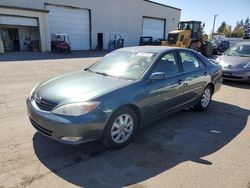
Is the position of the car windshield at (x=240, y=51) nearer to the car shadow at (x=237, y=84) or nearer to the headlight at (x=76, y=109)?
the car shadow at (x=237, y=84)

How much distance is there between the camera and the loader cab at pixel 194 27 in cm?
1953

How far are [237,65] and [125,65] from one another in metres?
5.99

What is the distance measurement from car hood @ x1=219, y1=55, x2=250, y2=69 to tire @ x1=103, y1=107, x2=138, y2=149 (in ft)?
20.7

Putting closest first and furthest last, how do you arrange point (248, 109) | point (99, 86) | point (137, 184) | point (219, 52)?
point (137, 184), point (99, 86), point (248, 109), point (219, 52)

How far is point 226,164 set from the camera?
3.35 meters

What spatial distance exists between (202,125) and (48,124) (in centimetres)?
304

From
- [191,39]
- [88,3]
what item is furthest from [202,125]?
[88,3]

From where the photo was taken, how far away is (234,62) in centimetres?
883

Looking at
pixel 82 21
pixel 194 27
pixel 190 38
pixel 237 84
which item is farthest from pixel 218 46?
pixel 237 84

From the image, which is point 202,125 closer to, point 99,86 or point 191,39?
point 99,86

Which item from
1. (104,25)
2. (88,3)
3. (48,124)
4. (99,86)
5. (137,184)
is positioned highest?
(88,3)

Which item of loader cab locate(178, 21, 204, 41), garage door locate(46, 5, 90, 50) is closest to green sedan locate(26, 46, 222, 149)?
loader cab locate(178, 21, 204, 41)

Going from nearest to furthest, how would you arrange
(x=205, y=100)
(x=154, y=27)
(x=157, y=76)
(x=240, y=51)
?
(x=157, y=76) → (x=205, y=100) → (x=240, y=51) → (x=154, y=27)

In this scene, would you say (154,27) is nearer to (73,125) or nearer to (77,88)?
(77,88)
